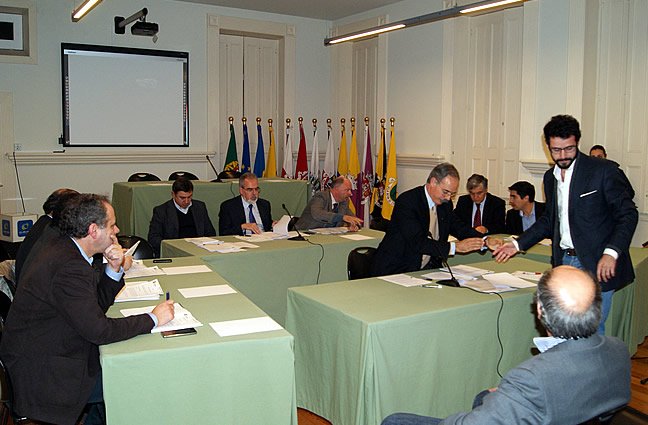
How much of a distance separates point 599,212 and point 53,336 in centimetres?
268

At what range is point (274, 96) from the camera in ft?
34.0

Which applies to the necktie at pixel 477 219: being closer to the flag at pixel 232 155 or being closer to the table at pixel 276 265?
the table at pixel 276 265

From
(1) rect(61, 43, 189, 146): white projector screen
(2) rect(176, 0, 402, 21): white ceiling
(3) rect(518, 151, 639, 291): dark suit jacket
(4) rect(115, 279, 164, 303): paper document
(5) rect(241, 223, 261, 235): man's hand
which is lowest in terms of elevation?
(4) rect(115, 279, 164, 303): paper document

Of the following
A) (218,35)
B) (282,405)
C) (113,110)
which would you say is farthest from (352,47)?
(282,405)

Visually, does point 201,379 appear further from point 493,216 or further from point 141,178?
point 141,178

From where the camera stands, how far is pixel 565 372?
6.05 feet

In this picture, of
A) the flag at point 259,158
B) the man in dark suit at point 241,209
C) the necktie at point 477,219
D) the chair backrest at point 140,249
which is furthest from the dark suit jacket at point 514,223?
the flag at point 259,158

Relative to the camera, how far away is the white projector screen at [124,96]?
8.59 meters

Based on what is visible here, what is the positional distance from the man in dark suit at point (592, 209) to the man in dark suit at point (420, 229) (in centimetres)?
78

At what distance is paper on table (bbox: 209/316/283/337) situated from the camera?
2.71 m

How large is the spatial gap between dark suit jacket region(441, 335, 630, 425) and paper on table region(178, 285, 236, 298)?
1.77 meters

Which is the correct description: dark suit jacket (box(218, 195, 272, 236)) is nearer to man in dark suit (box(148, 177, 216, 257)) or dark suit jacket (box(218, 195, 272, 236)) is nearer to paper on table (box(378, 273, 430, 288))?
man in dark suit (box(148, 177, 216, 257))

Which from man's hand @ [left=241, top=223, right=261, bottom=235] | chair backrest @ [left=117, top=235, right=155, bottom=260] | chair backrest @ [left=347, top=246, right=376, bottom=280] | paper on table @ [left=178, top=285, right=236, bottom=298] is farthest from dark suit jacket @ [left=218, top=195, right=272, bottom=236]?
paper on table @ [left=178, top=285, right=236, bottom=298]

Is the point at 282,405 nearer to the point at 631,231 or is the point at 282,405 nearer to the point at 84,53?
the point at 631,231
